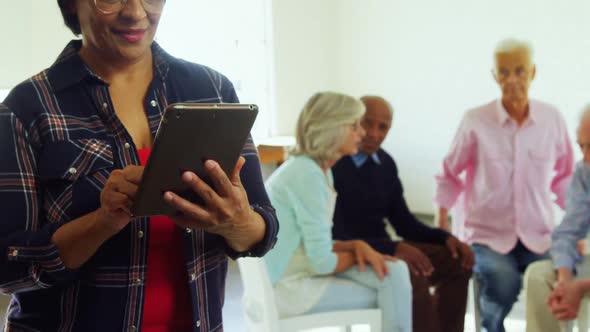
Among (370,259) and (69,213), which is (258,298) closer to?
(370,259)

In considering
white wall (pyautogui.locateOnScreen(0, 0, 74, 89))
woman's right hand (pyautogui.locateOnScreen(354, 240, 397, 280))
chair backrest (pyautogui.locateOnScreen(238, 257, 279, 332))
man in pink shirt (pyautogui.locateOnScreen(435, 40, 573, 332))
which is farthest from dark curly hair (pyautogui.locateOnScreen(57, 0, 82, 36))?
white wall (pyautogui.locateOnScreen(0, 0, 74, 89))

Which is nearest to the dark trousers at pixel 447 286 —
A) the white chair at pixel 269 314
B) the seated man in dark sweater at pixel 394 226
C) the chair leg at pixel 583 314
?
the seated man in dark sweater at pixel 394 226

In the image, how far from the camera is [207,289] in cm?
94

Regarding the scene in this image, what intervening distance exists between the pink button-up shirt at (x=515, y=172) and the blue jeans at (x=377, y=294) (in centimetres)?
Answer: 45

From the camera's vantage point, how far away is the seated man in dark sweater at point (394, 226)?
2.38 meters

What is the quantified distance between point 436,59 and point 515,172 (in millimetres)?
1876

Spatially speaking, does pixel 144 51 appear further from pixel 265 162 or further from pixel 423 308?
pixel 265 162

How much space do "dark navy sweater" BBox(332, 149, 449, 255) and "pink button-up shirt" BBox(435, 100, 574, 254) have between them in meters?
0.21

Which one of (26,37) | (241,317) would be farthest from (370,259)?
(26,37)

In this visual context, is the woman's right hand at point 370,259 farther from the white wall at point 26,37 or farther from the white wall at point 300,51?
the white wall at point 300,51

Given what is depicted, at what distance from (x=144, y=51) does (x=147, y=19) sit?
0.06 meters

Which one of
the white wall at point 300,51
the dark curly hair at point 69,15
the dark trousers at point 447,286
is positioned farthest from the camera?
the white wall at point 300,51

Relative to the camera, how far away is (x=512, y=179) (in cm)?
238

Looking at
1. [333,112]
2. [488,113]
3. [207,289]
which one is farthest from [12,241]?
[488,113]
